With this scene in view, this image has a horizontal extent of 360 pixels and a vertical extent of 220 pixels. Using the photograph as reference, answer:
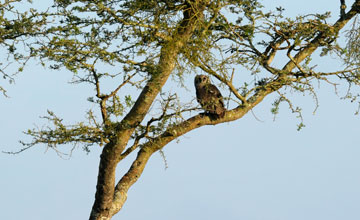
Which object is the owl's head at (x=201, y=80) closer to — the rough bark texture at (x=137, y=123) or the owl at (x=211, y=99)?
the owl at (x=211, y=99)

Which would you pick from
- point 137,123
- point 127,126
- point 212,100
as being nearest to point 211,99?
point 212,100

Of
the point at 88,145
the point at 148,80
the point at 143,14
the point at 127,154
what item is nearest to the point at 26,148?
the point at 88,145

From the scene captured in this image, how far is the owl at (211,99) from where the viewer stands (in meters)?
7.90

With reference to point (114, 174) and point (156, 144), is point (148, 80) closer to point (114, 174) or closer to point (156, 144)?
point (156, 144)

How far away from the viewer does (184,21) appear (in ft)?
25.7

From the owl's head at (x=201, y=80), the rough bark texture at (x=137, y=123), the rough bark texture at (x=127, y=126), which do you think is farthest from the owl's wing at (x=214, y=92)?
the rough bark texture at (x=127, y=126)

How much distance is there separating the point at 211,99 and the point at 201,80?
0.53 metres

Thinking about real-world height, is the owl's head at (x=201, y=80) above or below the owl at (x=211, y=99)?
above

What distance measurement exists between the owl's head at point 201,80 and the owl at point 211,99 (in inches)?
1.0

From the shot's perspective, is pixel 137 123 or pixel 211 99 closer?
pixel 137 123

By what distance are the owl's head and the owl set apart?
0.02 m

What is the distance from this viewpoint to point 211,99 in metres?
7.96

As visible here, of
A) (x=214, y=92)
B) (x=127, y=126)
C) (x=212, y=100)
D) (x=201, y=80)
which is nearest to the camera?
(x=127, y=126)

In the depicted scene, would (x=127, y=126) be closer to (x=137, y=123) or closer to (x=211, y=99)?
(x=137, y=123)
